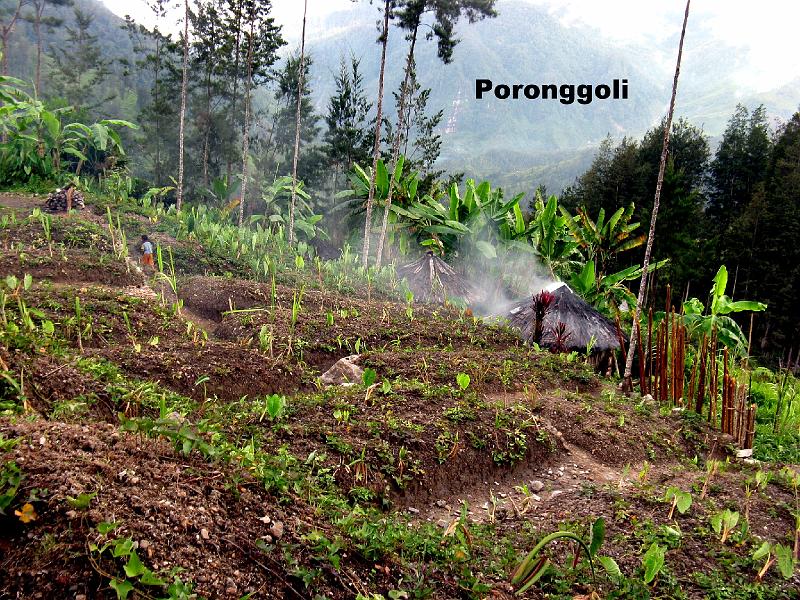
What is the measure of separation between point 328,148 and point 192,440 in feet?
74.9

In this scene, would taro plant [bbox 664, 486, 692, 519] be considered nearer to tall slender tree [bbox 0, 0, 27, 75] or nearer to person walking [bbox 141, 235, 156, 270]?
person walking [bbox 141, 235, 156, 270]

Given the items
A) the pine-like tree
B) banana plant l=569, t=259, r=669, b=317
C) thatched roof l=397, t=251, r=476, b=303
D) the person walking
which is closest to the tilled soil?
the person walking

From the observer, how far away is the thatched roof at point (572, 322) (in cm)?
1023

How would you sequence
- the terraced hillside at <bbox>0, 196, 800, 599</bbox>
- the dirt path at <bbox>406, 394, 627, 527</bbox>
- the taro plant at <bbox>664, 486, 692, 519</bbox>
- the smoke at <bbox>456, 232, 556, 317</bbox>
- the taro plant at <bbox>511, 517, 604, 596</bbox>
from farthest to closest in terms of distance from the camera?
1. the smoke at <bbox>456, 232, 556, 317</bbox>
2. the dirt path at <bbox>406, 394, 627, 527</bbox>
3. the taro plant at <bbox>664, 486, 692, 519</bbox>
4. the taro plant at <bbox>511, 517, 604, 596</bbox>
5. the terraced hillside at <bbox>0, 196, 800, 599</bbox>

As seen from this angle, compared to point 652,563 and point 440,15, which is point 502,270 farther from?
point 652,563

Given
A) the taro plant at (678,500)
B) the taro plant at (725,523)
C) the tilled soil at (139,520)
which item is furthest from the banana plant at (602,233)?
the tilled soil at (139,520)

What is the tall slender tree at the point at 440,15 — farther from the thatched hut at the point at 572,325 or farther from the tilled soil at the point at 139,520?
the tilled soil at the point at 139,520

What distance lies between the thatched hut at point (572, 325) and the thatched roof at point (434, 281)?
1.62 m

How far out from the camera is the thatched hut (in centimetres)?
1017

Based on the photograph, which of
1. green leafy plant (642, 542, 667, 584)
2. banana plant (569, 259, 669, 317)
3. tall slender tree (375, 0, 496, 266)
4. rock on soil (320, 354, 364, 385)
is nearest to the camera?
green leafy plant (642, 542, 667, 584)

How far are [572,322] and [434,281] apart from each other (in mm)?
2971

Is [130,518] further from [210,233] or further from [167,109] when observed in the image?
[167,109]

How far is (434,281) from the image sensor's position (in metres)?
12.0

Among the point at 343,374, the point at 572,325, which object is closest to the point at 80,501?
the point at 343,374
